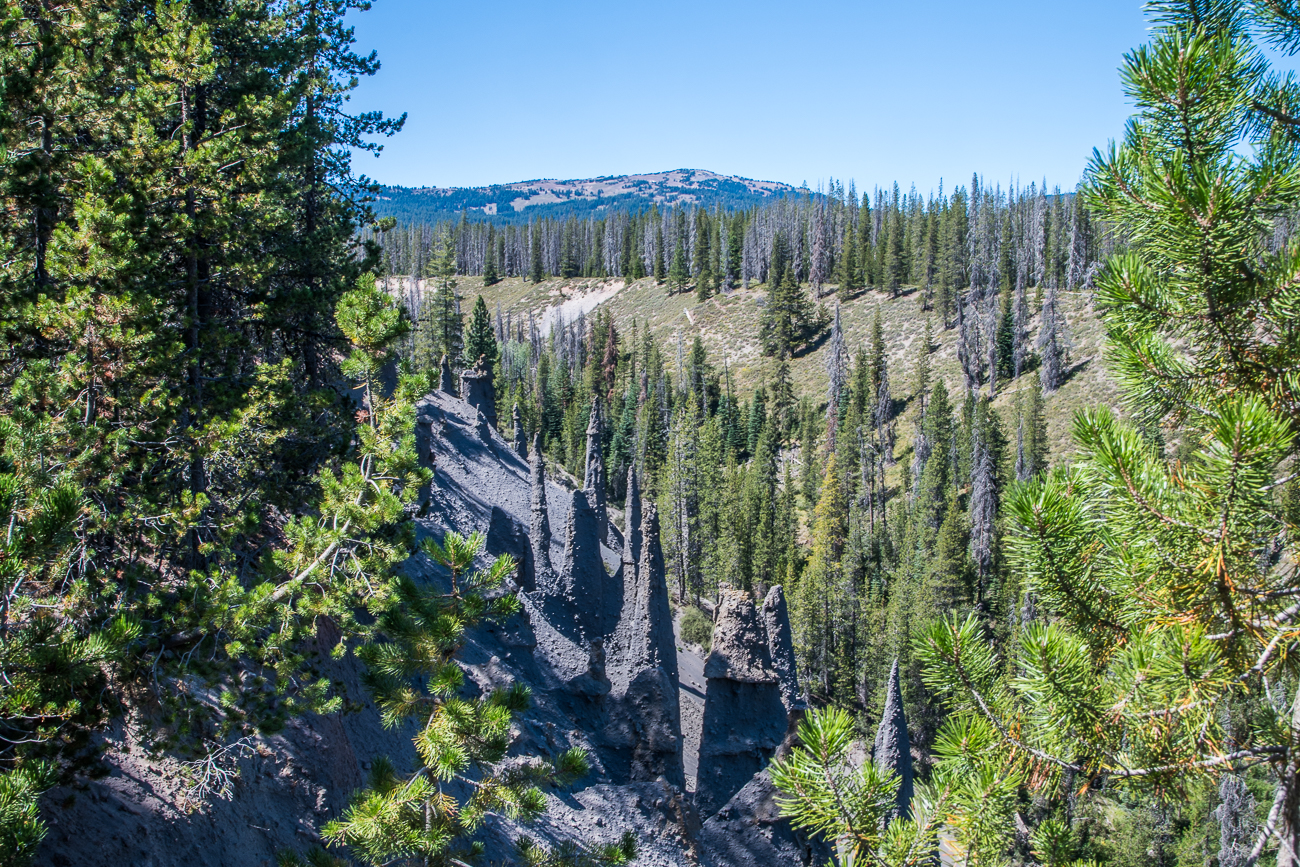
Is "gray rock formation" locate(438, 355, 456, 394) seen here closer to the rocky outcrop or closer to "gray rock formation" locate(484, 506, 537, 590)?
"gray rock formation" locate(484, 506, 537, 590)

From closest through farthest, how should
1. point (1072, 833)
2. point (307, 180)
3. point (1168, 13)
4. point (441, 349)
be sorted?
point (1168, 13) < point (1072, 833) < point (307, 180) < point (441, 349)

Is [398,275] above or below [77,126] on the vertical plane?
above

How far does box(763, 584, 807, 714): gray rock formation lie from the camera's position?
57.4ft

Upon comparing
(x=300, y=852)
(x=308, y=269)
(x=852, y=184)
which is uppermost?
(x=852, y=184)

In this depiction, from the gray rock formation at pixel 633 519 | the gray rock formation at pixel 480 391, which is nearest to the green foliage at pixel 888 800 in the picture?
the gray rock formation at pixel 633 519

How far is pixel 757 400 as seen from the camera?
74.7 meters

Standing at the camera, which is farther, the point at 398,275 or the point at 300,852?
the point at 398,275

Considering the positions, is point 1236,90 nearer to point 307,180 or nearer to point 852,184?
point 307,180

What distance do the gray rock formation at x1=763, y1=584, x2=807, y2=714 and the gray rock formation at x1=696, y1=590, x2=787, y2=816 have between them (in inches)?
21.2

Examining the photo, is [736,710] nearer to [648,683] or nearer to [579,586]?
→ [648,683]

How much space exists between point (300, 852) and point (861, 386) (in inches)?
2468

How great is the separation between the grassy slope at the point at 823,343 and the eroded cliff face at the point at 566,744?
34.5m

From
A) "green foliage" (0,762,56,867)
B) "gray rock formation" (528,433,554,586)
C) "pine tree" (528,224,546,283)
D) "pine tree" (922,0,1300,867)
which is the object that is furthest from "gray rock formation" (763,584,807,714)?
"pine tree" (528,224,546,283)

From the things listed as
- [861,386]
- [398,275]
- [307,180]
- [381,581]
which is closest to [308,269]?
[307,180]
